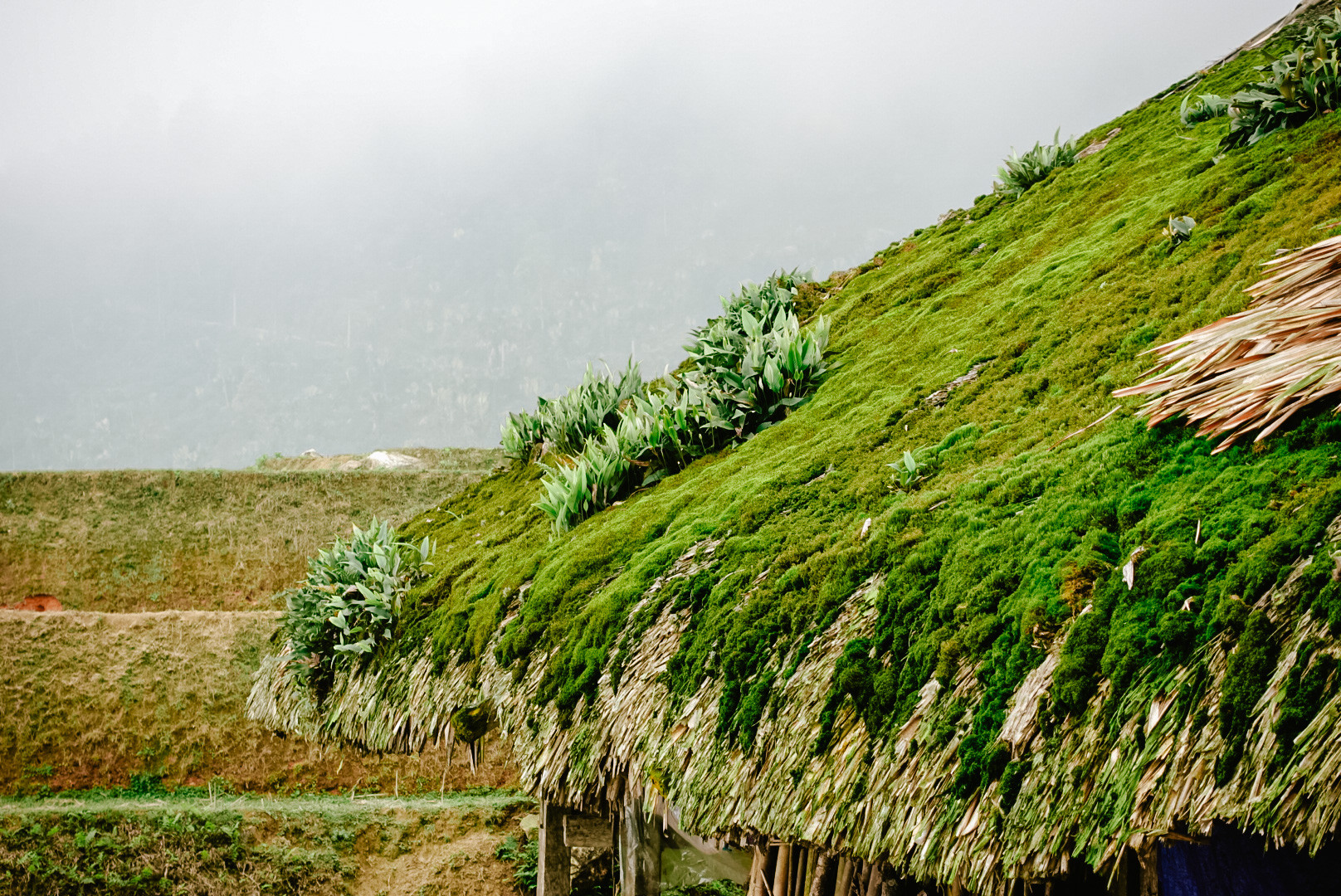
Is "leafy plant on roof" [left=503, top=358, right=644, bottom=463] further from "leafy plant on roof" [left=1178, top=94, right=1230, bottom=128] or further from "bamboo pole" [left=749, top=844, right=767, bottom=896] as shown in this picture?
"leafy plant on roof" [left=1178, top=94, right=1230, bottom=128]

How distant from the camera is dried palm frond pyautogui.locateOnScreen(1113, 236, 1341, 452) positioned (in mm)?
1939

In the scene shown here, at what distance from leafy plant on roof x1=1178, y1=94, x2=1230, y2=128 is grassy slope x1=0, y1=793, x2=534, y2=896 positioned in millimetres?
11473

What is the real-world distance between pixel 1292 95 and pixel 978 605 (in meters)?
3.68

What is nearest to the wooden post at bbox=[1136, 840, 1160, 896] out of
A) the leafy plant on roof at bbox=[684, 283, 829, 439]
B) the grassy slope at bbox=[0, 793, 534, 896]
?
the leafy plant on roof at bbox=[684, 283, 829, 439]

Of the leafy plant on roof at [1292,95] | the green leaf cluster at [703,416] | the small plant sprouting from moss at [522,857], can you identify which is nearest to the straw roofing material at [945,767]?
the green leaf cluster at [703,416]

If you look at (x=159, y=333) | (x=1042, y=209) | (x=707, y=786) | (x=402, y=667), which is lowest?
(x=707, y=786)

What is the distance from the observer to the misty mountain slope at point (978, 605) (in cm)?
157

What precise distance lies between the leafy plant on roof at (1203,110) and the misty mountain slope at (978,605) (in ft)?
0.39

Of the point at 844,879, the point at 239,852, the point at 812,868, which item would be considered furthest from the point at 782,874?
the point at 239,852

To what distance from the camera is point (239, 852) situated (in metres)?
12.3

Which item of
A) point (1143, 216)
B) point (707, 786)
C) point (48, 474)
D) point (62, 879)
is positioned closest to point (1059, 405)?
point (707, 786)

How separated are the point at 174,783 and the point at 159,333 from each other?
129m

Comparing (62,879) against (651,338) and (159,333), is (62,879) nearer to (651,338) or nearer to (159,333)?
(651,338)

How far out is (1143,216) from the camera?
14.7ft
